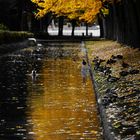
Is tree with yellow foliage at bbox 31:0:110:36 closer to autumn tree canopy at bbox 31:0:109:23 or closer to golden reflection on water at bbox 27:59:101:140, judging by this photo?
autumn tree canopy at bbox 31:0:109:23

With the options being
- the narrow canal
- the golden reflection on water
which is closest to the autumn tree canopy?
the narrow canal

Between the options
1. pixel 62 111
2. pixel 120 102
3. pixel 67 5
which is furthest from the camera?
pixel 67 5

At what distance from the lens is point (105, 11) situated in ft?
219

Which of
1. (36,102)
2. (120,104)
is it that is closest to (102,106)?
(120,104)

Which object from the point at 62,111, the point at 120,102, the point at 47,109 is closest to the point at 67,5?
the point at 47,109

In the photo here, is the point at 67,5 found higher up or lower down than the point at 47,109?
higher up

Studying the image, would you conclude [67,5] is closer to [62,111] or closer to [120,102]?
[62,111]

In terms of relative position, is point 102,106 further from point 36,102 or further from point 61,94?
point 61,94

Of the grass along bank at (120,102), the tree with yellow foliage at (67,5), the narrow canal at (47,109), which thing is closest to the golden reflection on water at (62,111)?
the narrow canal at (47,109)

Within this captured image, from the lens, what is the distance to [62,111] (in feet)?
49.5

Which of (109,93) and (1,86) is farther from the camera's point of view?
(1,86)

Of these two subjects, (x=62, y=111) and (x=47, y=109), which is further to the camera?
(x=47, y=109)

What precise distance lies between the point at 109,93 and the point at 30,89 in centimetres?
474

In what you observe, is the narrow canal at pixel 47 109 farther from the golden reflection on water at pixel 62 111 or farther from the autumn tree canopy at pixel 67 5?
the autumn tree canopy at pixel 67 5
